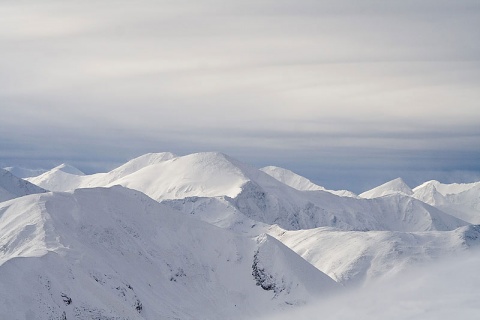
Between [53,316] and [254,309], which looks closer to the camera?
[53,316]

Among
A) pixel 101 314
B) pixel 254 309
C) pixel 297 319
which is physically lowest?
pixel 254 309

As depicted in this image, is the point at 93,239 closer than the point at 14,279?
No

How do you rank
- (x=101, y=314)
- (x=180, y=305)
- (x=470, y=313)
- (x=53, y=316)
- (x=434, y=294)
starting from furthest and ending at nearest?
(x=180, y=305)
(x=101, y=314)
(x=53, y=316)
(x=434, y=294)
(x=470, y=313)

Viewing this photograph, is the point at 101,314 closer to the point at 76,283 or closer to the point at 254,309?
the point at 76,283

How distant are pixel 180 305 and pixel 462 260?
171805mm

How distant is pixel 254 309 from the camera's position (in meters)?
194

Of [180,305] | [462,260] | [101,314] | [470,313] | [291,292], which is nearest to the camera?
[470,313]

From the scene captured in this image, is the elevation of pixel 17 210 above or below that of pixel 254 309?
above

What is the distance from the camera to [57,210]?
195625mm

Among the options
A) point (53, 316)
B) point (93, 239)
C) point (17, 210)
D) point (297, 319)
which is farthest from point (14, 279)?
point (297, 319)

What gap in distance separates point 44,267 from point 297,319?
5376 inches

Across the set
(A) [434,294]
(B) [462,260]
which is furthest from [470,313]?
(B) [462,260]

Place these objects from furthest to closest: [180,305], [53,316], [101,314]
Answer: [180,305], [101,314], [53,316]

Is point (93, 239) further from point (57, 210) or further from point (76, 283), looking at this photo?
point (76, 283)
